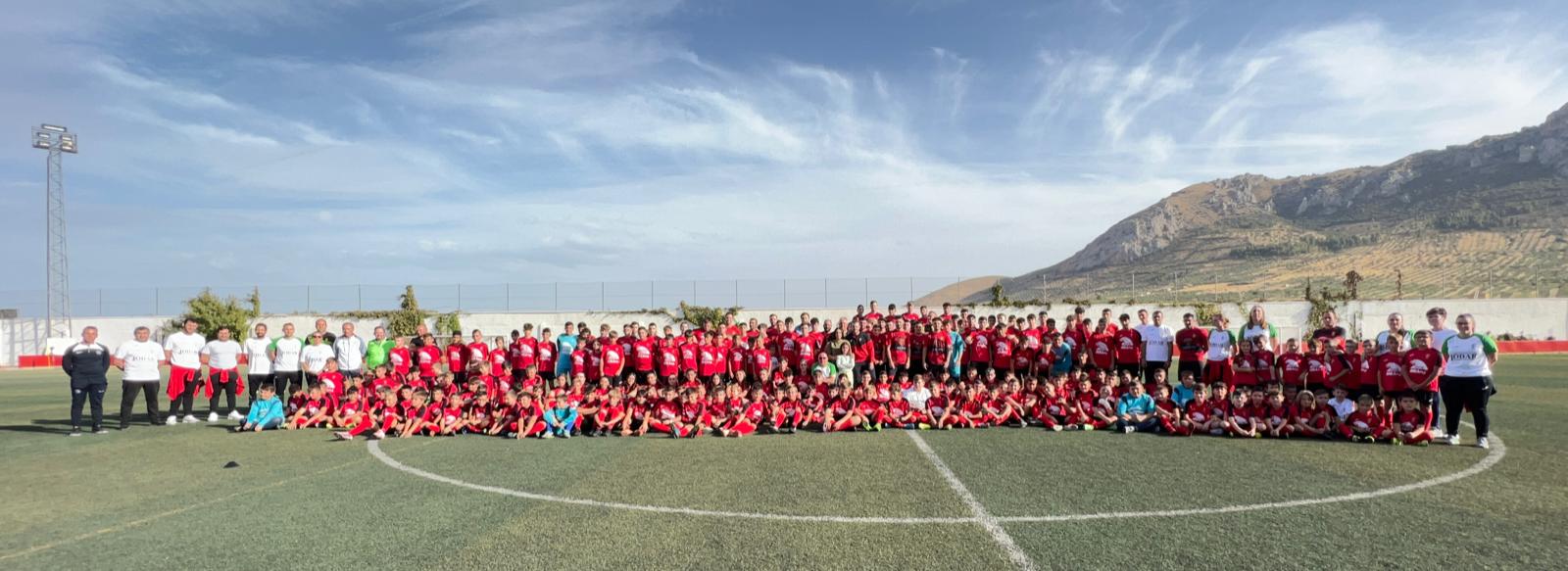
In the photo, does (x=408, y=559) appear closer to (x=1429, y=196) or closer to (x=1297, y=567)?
(x=1297, y=567)

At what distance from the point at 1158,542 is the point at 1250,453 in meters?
4.26

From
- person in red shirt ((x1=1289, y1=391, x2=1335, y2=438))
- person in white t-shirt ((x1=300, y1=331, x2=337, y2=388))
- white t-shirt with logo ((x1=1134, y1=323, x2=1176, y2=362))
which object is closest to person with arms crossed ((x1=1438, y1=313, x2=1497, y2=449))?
person in red shirt ((x1=1289, y1=391, x2=1335, y2=438))

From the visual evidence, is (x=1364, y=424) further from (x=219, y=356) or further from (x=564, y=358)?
(x=219, y=356)

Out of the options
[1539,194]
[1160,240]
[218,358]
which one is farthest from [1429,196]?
[218,358]

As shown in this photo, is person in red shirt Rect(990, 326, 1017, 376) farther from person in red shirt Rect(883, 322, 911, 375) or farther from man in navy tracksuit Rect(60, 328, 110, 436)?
man in navy tracksuit Rect(60, 328, 110, 436)

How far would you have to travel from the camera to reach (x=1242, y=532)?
539 cm

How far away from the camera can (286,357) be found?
12336 mm

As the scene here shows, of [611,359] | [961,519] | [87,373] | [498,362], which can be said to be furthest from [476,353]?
[961,519]

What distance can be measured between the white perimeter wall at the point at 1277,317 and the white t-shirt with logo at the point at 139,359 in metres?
23.5

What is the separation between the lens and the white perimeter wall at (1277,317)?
33812 mm

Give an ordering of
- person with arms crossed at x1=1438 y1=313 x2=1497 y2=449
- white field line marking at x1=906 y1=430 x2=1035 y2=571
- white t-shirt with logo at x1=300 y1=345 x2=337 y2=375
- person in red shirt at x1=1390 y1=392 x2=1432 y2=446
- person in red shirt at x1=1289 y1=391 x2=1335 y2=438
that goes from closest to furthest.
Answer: white field line marking at x1=906 y1=430 x2=1035 y2=571, person with arms crossed at x1=1438 y1=313 x2=1497 y2=449, person in red shirt at x1=1390 y1=392 x2=1432 y2=446, person in red shirt at x1=1289 y1=391 x2=1335 y2=438, white t-shirt with logo at x1=300 y1=345 x2=337 y2=375

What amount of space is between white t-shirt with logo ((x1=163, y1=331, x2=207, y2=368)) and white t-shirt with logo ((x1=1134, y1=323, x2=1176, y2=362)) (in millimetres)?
15068

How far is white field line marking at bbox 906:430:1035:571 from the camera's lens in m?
4.83

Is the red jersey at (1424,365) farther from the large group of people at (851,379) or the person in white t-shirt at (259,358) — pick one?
the person in white t-shirt at (259,358)
